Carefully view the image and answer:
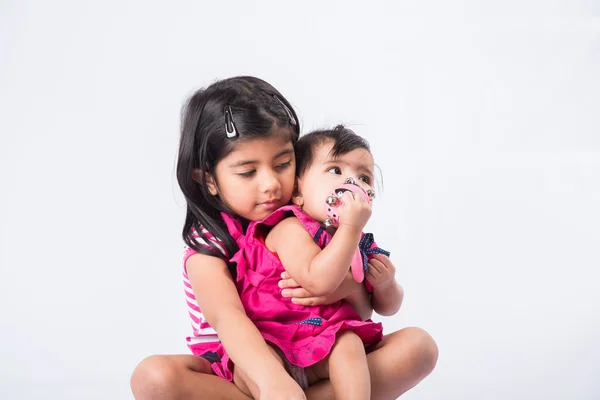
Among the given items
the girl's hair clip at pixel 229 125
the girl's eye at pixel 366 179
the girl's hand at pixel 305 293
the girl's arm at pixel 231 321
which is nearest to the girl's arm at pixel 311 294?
the girl's hand at pixel 305 293

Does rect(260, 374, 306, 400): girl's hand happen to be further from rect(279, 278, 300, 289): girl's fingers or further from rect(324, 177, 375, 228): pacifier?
rect(324, 177, 375, 228): pacifier

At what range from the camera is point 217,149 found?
6.40 ft

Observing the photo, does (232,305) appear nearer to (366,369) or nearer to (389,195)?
(366,369)

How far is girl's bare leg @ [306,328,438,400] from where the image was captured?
1873 millimetres

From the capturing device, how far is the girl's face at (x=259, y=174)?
1.89 meters

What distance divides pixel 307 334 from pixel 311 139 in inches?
18.5

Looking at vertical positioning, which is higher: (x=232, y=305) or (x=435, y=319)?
(x=435, y=319)

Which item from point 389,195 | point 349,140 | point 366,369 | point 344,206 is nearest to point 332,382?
point 366,369

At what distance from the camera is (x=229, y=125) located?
1921 mm

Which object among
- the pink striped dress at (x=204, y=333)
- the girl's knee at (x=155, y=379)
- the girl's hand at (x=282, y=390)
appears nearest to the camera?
the girl's hand at (x=282, y=390)

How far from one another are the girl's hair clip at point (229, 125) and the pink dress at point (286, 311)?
216 mm

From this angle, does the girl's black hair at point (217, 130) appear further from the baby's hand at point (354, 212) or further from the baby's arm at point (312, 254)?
the baby's hand at point (354, 212)

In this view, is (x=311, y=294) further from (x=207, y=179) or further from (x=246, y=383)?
(x=207, y=179)

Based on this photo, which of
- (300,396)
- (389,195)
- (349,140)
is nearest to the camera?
(300,396)
